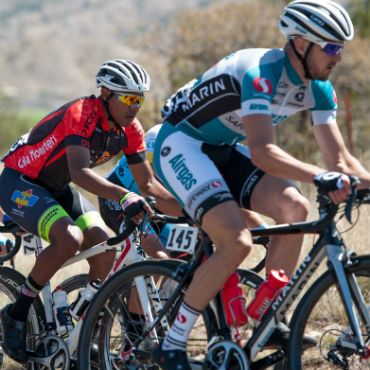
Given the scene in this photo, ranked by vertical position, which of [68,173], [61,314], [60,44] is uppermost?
[60,44]

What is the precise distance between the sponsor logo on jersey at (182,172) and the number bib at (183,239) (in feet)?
0.87

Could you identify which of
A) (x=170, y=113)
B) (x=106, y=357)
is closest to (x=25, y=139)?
(x=170, y=113)

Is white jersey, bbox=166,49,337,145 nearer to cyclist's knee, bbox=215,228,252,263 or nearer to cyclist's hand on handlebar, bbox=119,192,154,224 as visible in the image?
cyclist's hand on handlebar, bbox=119,192,154,224

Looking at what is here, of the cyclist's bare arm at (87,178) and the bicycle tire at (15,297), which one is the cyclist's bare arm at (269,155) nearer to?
the cyclist's bare arm at (87,178)

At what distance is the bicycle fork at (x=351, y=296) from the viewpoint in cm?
Result: 353

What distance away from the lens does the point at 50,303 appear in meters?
5.04

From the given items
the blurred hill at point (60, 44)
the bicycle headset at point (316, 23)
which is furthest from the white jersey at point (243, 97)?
the blurred hill at point (60, 44)

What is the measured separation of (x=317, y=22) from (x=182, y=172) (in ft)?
3.69

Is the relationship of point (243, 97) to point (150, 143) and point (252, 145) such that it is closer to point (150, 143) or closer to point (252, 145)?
point (252, 145)

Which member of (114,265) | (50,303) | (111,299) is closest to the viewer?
(111,299)


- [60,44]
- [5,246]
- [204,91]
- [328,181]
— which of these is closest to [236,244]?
[328,181]

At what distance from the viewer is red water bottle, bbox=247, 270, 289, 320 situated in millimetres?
3799

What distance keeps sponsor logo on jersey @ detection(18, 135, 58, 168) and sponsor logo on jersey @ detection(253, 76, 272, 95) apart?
177 centimetres

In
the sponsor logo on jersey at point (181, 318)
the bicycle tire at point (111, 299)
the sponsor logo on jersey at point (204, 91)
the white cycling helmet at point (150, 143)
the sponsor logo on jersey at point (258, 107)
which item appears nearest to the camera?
the sponsor logo on jersey at point (258, 107)
